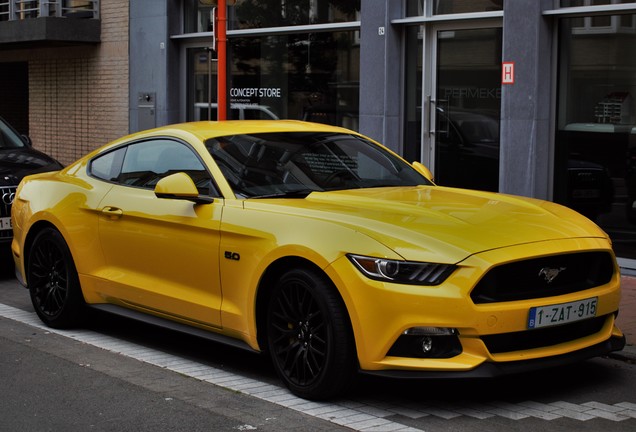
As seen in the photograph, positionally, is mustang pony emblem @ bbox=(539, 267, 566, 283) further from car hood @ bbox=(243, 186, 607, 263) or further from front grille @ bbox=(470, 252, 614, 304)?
car hood @ bbox=(243, 186, 607, 263)

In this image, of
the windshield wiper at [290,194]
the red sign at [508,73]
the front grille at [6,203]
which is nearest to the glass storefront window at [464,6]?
the red sign at [508,73]

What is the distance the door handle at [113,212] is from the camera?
23.8ft

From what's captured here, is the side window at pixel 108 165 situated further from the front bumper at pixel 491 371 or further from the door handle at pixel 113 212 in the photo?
the front bumper at pixel 491 371

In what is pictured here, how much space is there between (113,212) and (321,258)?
7.08 feet

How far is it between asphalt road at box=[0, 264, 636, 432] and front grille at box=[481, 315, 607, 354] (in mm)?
372

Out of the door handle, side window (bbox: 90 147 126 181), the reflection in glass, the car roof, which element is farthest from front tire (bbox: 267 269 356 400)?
the reflection in glass

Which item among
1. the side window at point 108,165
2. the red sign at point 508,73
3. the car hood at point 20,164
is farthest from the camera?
the red sign at point 508,73

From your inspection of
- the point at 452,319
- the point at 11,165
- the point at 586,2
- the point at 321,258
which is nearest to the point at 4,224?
the point at 11,165

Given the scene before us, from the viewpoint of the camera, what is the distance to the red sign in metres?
11.7

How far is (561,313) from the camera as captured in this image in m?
5.70

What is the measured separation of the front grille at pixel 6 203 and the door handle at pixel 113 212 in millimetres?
3076

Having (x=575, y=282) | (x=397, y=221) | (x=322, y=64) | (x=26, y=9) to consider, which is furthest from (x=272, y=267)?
(x=26, y=9)

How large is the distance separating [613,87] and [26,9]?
11.9 meters

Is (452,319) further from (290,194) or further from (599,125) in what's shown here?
(599,125)
